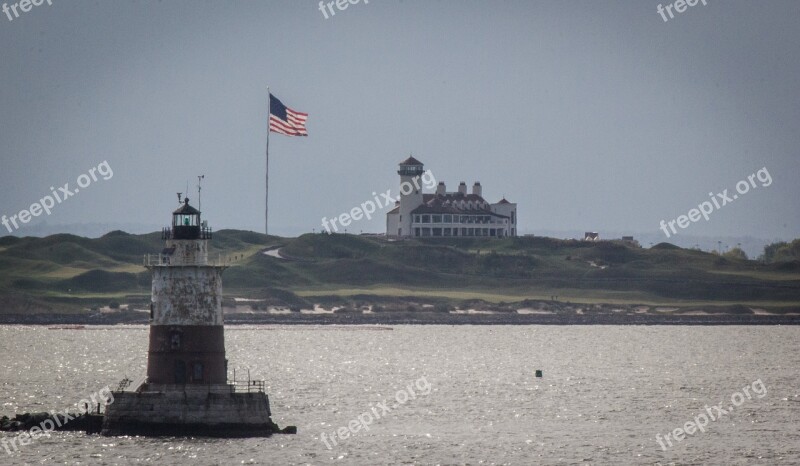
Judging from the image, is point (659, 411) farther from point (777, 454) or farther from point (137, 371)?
point (137, 371)

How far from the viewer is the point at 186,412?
72062mm

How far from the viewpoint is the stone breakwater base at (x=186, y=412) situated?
72.0 meters

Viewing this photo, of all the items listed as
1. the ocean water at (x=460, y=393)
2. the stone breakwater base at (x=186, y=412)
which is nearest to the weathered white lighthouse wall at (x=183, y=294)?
the stone breakwater base at (x=186, y=412)

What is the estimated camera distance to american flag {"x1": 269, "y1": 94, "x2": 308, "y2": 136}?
176 m

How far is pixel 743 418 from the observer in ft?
303

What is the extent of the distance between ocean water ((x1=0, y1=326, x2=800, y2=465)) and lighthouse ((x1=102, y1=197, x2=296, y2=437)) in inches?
39.5

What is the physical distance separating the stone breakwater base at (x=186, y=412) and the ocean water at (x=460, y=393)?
2.06ft

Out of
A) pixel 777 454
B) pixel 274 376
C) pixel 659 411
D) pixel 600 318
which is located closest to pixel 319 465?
pixel 777 454

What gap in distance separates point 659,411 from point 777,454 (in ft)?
59.1

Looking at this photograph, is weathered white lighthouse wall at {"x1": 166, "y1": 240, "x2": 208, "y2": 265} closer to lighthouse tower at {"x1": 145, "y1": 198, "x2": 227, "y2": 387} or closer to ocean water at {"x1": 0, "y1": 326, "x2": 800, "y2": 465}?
lighthouse tower at {"x1": 145, "y1": 198, "x2": 227, "y2": 387}

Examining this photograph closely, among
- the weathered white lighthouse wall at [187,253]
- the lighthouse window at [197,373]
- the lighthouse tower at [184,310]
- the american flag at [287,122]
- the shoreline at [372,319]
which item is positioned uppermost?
the american flag at [287,122]
